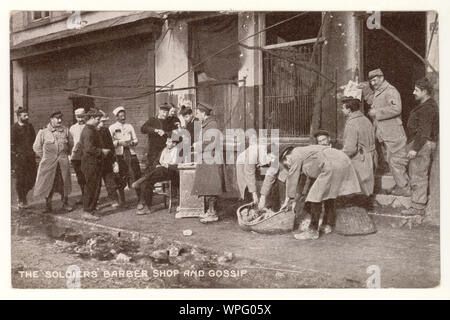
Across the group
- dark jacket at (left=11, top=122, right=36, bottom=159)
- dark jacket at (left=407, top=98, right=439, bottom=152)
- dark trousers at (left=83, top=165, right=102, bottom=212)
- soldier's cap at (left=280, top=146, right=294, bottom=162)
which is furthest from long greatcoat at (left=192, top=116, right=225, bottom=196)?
dark jacket at (left=407, top=98, right=439, bottom=152)

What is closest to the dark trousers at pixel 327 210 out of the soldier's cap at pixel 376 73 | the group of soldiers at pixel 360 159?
the group of soldiers at pixel 360 159

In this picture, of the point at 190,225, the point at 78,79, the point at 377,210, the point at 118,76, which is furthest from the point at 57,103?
the point at 377,210

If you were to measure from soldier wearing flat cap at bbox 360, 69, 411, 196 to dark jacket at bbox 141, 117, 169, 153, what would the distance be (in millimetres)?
1923

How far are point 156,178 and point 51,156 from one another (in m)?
1.09

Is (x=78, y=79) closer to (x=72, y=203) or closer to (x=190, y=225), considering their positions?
(x=72, y=203)

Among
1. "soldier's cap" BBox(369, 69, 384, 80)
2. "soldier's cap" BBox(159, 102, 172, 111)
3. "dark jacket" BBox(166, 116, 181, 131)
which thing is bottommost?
"dark jacket" BBox(166, 116, 181, 131)

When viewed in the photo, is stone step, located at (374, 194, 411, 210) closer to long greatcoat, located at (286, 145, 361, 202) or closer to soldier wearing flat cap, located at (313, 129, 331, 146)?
long greatcoat, located at (286, 145, 361, 202)

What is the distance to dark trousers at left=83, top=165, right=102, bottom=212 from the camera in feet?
15.1

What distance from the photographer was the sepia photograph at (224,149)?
13.4ft

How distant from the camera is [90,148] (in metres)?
4.59

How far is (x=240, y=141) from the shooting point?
445 cm
